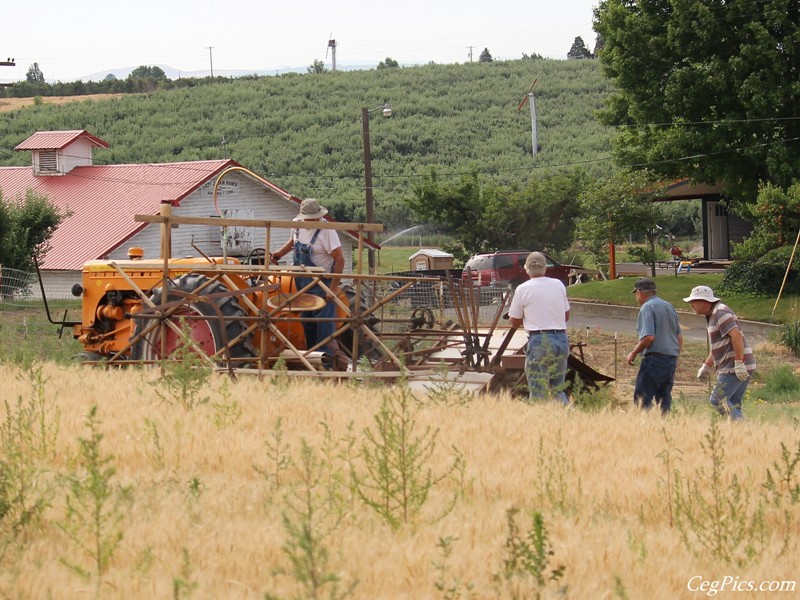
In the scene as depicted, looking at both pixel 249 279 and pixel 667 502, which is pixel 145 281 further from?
pixel 667 502

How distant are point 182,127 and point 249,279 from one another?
78182mm

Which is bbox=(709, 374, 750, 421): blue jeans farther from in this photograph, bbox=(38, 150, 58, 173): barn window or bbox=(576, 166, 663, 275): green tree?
bbox=(38, 150, 58, 173): barn window

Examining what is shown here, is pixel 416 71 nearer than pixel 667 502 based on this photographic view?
No

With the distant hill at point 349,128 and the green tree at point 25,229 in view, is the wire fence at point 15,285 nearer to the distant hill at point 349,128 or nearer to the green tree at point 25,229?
the green tree at point 25,229

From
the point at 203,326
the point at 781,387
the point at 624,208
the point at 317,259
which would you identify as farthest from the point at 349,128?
the point at 203,326

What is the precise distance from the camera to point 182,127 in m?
89.3

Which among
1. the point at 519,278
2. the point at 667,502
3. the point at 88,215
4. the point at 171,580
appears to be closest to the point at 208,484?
the point at 171,580

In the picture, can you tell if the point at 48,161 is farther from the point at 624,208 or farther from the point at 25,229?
the point at 624,208

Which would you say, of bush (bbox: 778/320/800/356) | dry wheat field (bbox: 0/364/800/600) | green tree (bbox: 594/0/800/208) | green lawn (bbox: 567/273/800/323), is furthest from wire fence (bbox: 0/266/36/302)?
dry wheat field (bbox: 0/364/800/600)

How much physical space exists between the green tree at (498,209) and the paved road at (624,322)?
11.2 meters

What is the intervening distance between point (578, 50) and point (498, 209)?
10833 cm

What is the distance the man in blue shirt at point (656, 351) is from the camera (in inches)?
478

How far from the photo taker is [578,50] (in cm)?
14762

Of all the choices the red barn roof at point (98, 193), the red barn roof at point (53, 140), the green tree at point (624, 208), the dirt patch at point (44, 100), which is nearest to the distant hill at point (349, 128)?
the dirt patch at point (44, 100)
